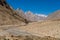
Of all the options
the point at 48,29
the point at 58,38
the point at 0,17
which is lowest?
the point at 58,38

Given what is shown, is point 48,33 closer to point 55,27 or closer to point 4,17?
point 55,27

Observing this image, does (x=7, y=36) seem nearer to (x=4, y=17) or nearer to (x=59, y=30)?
(x=59, y=30)

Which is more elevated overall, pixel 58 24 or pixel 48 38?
pixel 58 24

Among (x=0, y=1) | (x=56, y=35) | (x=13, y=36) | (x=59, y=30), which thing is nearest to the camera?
(x=13, y=36)

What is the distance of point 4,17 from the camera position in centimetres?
5531

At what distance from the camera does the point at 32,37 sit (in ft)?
68.1

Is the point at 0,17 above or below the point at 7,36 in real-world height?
above

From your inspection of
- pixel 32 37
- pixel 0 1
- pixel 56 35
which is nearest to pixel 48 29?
pixel 56 35

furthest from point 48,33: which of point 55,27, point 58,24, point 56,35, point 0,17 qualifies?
point 0,17

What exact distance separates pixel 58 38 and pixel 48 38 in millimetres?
1166

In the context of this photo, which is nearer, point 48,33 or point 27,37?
point 27,37

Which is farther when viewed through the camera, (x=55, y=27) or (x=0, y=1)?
(x=0, y=1)

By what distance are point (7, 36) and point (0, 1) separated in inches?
1825

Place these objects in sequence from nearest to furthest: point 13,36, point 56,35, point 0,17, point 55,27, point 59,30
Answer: point 13,36, point 56,35, point 59,30, point 55,27, point 0,17
